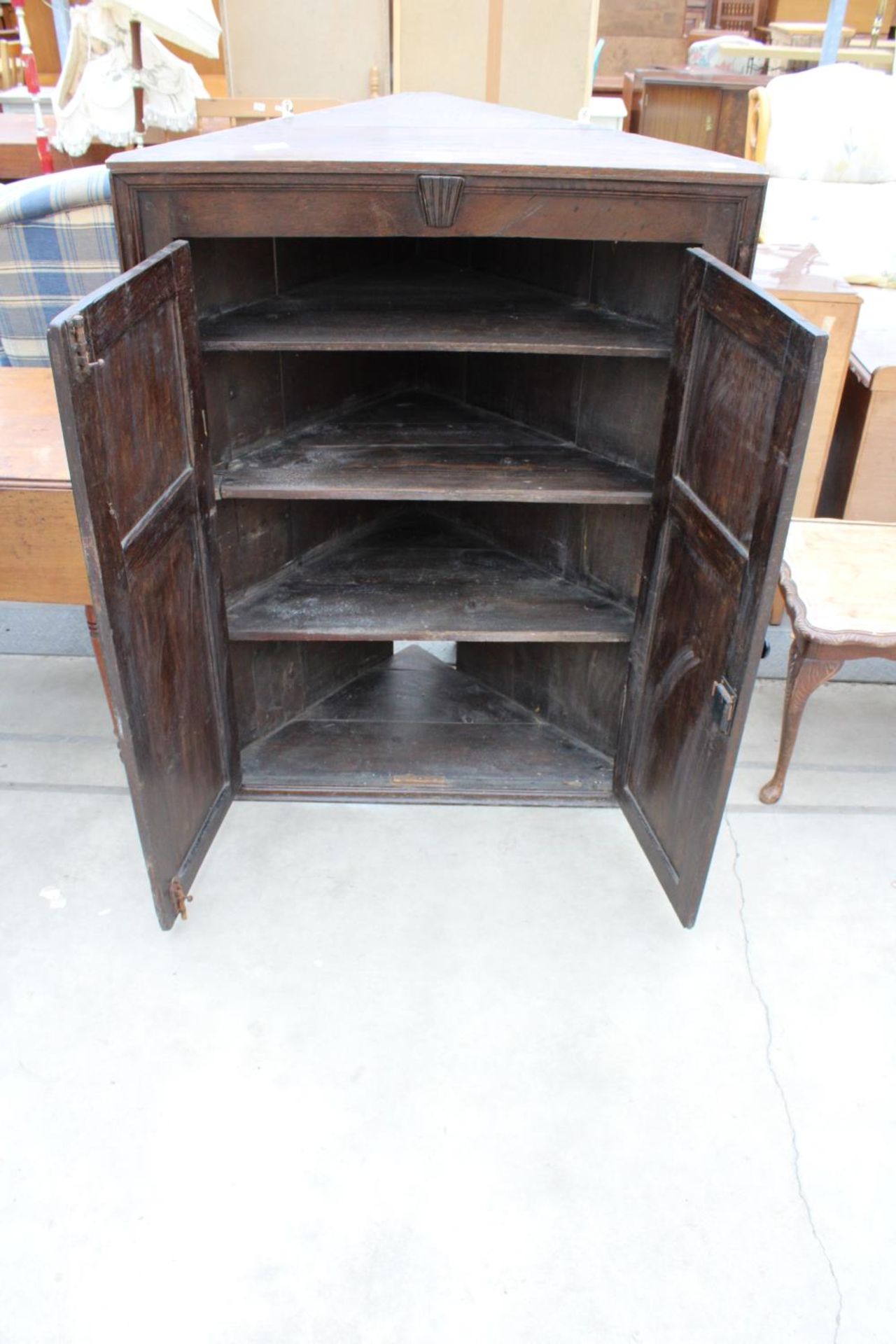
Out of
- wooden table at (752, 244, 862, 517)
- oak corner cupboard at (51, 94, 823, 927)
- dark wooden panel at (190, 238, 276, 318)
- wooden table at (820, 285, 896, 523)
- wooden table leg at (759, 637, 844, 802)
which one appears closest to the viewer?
oak corner cupboard at (51, 94, 823, 927)

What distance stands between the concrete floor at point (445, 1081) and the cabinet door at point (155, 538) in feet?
0.77

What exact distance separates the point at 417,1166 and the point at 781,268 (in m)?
2.47

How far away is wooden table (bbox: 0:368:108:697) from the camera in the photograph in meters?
1.99

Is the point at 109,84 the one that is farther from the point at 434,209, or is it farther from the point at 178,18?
the point at 434,209

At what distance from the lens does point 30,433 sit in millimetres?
2213

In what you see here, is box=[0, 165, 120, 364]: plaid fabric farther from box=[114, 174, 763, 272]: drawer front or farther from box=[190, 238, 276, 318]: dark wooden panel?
box=[114, 174, 763, 272]: drawer front

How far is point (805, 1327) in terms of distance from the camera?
1305 millimetres

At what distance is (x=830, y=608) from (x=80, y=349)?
156cm

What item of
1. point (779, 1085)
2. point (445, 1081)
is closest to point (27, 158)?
point (445, 1081)

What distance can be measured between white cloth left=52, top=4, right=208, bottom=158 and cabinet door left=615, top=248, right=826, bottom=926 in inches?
137

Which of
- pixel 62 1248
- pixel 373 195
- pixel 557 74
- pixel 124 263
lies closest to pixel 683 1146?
pixel 62 1248

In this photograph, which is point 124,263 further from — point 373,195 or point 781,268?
point 781,268

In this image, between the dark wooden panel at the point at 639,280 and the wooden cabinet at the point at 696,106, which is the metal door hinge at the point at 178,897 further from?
the wooden cabinet at the point at 696,106

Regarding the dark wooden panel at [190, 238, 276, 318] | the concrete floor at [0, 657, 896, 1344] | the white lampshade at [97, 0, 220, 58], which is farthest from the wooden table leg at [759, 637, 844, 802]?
the white lampshade at [97, 0, 220, 58]
